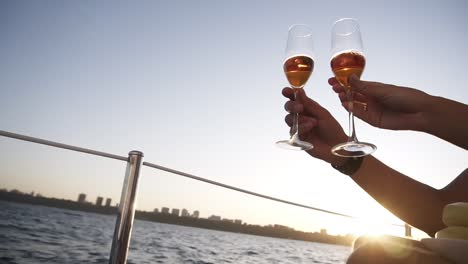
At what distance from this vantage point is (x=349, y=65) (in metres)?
1.46

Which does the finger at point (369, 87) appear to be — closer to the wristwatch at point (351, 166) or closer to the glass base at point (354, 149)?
the glass base at point (354, 149)

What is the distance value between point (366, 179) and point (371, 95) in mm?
418

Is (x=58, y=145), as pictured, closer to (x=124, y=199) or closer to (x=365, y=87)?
(x=124, y=199)

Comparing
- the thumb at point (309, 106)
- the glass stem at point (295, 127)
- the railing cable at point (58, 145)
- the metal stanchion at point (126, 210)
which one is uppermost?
the thumb at point (309, 106)

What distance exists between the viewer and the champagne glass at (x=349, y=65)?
1.41m

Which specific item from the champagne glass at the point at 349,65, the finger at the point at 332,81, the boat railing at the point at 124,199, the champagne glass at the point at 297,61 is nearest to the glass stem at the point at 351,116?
the champagne glass at the point at 349,65

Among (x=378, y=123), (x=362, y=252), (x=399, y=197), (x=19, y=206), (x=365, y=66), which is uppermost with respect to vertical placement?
(x=365, y=66)

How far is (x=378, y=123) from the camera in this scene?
55.0 inches

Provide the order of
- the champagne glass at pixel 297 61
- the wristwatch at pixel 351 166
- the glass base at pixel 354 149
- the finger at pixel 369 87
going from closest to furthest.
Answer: the finger at pixel 369 87, the glass base at pixel 354 149, the wristwatch at pixel 351 166, the champagne glass at pixel 297 61

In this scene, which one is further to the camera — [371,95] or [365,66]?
[365,66]

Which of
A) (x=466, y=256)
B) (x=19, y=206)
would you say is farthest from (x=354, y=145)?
(x=19, y=206)

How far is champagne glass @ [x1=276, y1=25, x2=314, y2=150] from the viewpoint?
5.24 feet

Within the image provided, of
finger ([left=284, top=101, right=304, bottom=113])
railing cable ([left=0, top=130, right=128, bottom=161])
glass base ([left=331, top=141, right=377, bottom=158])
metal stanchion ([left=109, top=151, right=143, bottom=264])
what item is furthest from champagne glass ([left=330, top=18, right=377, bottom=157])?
railing cable ([left=0, top=130, right=128, bottom=161])

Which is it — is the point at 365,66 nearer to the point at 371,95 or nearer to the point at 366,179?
the point at 371,95
